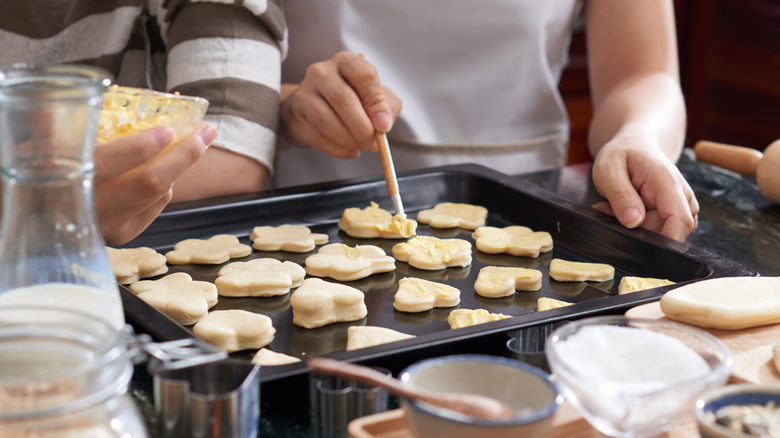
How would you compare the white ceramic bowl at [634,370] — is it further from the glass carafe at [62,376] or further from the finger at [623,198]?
the finger at [623,198]

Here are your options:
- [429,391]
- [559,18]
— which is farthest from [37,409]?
[559,18]

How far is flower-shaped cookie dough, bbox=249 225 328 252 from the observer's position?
54.3 inches

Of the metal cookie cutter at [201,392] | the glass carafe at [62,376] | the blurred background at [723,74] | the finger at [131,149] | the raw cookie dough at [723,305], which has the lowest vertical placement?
the blurred background at [723,74]

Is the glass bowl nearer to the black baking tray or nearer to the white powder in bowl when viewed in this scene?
the black baking tray

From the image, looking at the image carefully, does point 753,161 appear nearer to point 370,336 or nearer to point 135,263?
point 370,336

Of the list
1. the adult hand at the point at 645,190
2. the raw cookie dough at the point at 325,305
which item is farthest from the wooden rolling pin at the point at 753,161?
the raw cookie dough at the point at 325,305

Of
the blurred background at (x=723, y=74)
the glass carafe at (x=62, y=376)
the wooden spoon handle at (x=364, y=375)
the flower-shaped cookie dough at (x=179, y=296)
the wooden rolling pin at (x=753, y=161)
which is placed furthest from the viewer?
the blurred background at (x=723, y=74)

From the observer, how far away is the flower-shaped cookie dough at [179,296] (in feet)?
3.54

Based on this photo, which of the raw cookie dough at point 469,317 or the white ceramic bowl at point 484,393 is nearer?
the white ceramic bowl at point 484,393

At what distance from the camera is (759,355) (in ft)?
2.90

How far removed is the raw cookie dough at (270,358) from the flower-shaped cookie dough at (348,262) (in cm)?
32

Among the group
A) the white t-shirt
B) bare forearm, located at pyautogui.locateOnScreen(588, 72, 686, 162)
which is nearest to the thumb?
bare forearm, located at pyautogui.locateOnScreen(588, 72, 686, 162)

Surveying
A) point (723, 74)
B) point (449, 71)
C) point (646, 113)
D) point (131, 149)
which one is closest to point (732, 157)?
point (646, 113)

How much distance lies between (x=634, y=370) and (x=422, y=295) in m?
0.48
